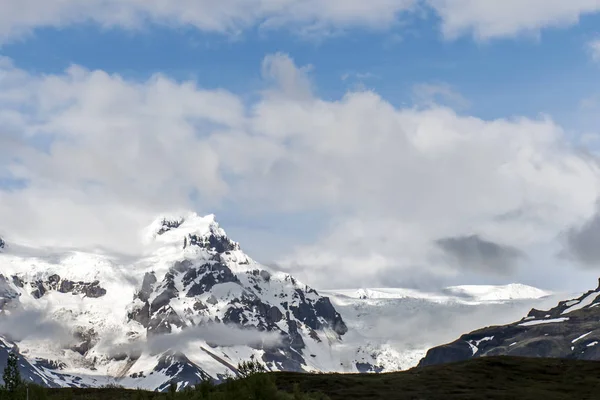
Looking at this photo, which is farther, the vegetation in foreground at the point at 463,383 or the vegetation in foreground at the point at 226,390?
the vegetation in foreground at the point at 463,383

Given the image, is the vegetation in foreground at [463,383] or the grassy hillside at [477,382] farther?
the grassy hillside at [477,382]

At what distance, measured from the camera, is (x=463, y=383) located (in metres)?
105

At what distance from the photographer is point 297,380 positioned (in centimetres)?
10869

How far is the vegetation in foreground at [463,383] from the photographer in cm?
9738

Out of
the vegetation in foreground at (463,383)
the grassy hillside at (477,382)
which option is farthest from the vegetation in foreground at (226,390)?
the grassy hillside at (477,382)

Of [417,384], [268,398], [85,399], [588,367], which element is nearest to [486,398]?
[417,384]

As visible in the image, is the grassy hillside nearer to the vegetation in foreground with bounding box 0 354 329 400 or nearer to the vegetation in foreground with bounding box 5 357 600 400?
the vegetation in foreground with bounding box 5 357 600 400

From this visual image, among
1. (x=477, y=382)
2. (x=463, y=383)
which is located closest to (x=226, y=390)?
(x=463, y=383)

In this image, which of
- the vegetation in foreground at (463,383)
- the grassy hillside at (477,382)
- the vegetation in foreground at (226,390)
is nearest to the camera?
the vegetation in foreground at (226,390)

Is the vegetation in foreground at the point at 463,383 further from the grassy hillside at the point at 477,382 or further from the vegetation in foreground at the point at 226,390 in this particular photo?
the vegetation in foreground at the point at 226,390

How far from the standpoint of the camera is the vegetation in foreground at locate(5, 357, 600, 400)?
319 ft

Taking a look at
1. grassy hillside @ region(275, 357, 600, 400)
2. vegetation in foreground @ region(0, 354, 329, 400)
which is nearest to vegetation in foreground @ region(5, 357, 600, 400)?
grassy hillside @ region(275, 357, 600, 400)

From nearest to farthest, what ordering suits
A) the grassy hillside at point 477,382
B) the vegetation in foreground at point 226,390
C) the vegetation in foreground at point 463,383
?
the vegetation in foreground at point 226,390
the vegetation in foreground at point 463,383
the grassy hillside at point 477,382

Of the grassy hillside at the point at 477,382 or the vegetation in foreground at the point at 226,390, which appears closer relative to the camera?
the vegetation in foreground at the point at 226,390
